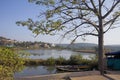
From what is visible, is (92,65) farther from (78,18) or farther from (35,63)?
(78,18)

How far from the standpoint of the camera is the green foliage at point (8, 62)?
847 cm

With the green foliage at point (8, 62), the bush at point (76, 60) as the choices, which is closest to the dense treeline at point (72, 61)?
the bush at point (76, 60)

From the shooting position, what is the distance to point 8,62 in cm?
897

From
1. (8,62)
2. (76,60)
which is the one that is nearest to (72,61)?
(76,60)

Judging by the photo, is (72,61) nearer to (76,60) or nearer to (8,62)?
(76,60)

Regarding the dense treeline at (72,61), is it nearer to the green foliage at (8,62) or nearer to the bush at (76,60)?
the bush at (76,60)

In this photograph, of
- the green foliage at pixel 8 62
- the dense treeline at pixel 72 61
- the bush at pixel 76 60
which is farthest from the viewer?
the bush at pixel 76 60

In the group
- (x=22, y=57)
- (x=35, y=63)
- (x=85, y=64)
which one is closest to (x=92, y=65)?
(x=85, y=64)

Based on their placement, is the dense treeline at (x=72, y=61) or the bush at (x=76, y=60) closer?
the dense treeline at (x=72, y=61)

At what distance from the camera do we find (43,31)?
14.0m

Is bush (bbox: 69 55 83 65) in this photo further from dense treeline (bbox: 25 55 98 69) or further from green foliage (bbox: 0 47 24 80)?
green foliage (bbox: 0 47 24 80)

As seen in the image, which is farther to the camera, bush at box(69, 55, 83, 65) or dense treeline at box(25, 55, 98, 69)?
bush at box(69, 55, 83, 65)

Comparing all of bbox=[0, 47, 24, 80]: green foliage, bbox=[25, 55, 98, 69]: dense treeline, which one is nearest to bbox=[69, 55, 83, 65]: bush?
bbox=[25, 55, 98, 69]: dense treeline

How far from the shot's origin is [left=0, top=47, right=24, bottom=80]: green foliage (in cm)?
847
